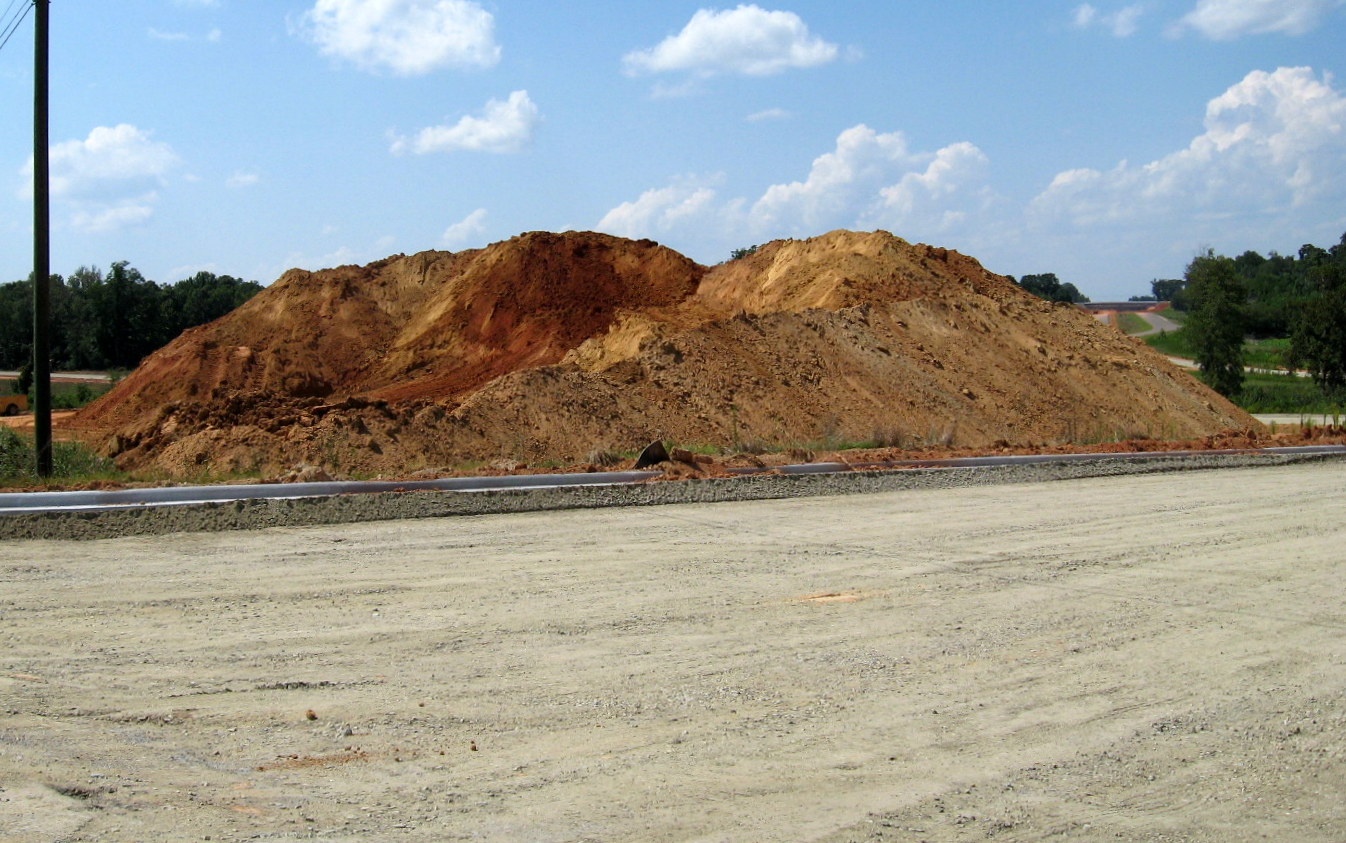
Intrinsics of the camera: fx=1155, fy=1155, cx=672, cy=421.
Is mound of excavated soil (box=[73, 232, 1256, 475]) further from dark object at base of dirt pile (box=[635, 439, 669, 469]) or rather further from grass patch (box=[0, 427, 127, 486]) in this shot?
dark object at base of dirt pile (box=[635, 439, 669, 469])

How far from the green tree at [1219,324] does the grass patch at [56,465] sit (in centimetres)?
5485

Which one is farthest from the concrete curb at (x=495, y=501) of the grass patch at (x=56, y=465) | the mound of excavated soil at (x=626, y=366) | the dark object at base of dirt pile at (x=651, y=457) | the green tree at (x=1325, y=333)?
the green tree at (x=1325, y=333)

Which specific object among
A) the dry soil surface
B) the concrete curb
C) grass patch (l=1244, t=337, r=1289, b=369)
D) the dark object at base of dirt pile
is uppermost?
grass patch (l=1244, t=337, r=1289, b=369)

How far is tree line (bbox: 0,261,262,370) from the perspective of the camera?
67.0 metres

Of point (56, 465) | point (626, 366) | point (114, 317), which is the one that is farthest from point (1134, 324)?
point (56, 465)

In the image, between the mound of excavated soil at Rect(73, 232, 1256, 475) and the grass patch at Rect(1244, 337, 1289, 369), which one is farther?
the grass patch at Rect(1244, 337, 1289, 369)

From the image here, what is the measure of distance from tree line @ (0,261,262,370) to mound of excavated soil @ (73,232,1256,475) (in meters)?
31.5

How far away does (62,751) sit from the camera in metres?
5.59

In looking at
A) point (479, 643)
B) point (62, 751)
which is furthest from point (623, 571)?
point (62, 751)

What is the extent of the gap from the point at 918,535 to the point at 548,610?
5.11m

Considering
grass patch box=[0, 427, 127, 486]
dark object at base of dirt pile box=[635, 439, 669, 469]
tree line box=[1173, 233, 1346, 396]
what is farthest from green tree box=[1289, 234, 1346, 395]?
grass patch box=[0, 427, 127, 486]

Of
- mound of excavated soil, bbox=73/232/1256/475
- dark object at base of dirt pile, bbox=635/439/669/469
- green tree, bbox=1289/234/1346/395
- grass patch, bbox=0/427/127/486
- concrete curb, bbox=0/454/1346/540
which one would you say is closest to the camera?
concrete curb, bbox=0/454/1346/540

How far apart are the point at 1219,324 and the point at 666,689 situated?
58816 millimetres

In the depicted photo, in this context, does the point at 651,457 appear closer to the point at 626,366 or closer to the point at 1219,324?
the point at 626,366
